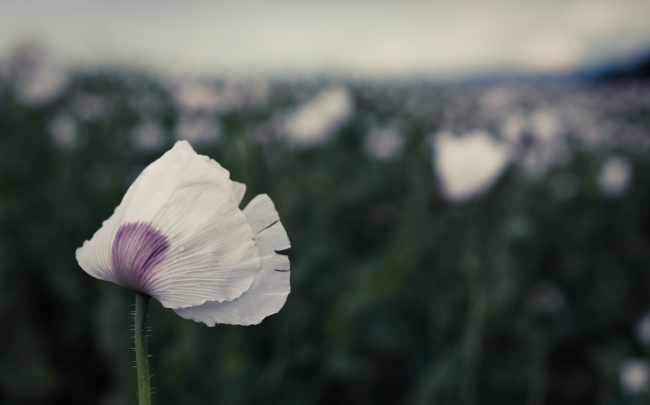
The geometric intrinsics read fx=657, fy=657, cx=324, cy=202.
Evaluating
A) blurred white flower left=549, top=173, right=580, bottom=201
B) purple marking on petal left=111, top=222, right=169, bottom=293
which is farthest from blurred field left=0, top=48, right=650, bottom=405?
purple marking on petal left=111, top=222, right=169, bottom=293

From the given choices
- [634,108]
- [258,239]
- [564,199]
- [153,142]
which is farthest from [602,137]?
[258,239]

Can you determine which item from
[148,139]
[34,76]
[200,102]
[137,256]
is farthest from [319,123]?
[137,256]

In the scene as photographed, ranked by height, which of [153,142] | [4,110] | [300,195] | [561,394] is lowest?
[561,394]

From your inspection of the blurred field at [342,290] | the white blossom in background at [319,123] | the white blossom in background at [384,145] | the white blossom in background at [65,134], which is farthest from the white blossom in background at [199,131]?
the white blossom in background at [384,145]

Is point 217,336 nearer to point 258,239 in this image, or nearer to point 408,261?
point 408,261

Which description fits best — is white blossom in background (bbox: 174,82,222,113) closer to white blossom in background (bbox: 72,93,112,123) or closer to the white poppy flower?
white blossom in background (bbox: 72,93,112,123)
